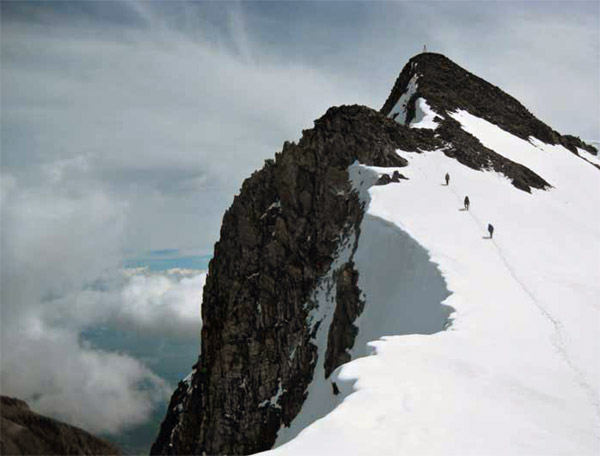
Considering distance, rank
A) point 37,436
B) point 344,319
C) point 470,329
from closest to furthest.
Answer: point 37,436 → point 470,329 → point 344,319

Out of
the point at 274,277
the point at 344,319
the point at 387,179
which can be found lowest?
the point at 344,319

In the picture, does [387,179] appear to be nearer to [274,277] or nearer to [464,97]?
[274,277]

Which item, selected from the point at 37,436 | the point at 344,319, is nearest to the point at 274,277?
the point at 344,319

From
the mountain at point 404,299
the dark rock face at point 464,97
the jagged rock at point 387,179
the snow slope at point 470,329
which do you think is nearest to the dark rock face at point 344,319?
the mountain at point 404,299

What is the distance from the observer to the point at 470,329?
1639cm

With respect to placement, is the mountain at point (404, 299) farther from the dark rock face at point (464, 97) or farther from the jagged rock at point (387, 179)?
the dark rock face at point (464, 97)

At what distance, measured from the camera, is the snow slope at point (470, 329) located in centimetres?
998

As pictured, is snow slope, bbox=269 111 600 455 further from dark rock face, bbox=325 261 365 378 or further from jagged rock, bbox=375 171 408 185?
dark rock face, bbox=325 261 365 378

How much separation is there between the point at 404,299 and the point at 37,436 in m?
21.8

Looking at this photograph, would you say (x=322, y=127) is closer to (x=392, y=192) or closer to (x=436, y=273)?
(x=392, y=192)

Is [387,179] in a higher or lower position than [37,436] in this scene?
higher

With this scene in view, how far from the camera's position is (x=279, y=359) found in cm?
3747

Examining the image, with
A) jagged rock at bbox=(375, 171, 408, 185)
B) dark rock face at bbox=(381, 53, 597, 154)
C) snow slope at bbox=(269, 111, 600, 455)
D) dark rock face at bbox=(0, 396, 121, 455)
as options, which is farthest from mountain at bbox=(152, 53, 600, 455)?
dark rock face at bbox=(0, 396, 121, 455)

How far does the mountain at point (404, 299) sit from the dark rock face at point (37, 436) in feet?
14.2
